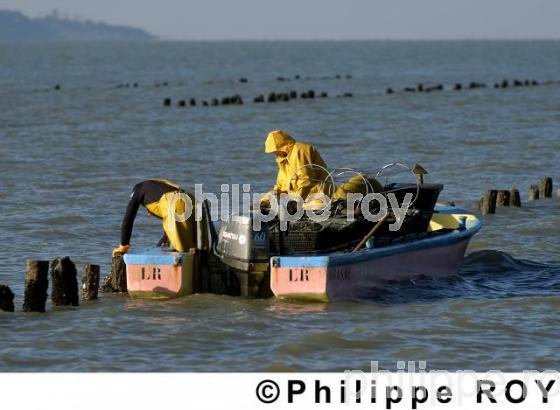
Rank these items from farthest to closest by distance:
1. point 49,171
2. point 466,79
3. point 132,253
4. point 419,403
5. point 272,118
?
point 466,79 < point 272,118 < point 49,171 < point 132,253 < point 419,403

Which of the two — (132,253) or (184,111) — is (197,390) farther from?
(184,111)

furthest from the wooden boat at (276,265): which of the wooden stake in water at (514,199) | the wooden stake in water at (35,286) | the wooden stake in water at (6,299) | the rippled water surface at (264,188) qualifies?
the wooden stake in water at (514,199)

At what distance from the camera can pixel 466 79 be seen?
98.5m

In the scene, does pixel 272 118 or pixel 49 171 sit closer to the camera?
pixel 49 171

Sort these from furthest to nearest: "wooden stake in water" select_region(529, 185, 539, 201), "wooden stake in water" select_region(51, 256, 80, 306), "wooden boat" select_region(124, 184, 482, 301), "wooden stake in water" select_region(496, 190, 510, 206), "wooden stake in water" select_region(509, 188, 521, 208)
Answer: "wooden stake in water" select_region(529, 185, 539, 201)
"wooden stake in water" select_region(509, 188, 521, 208)
"wooden stake in water" select_region(496, 190, 510, 206)
"wooden stake in water" select_region(51, 256, 80, 306)
"wooden boat" select_region(124, 184, 482, 301)

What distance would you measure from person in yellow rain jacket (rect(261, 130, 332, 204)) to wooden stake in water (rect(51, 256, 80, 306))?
2530 mm

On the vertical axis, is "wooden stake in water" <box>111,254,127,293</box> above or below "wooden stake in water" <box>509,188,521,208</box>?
below

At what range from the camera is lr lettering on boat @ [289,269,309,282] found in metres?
16.6

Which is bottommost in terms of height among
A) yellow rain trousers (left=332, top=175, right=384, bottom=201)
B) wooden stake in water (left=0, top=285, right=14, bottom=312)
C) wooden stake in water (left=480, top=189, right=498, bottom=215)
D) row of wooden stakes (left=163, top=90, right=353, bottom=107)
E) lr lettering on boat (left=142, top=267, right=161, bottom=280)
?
wooden stake in water (left=0, top=285, right=14, bottom=312)

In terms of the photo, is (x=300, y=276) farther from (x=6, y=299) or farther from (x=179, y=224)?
(x=6, y=299)

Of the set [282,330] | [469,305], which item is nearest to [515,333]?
[469,305]

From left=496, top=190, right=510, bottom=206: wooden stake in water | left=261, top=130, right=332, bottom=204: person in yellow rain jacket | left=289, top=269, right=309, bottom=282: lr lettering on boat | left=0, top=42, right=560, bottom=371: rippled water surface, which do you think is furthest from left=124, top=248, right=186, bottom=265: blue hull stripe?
left=496, top=190, right=510, bottom=206: wooden stake in water

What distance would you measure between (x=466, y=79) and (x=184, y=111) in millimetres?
41660

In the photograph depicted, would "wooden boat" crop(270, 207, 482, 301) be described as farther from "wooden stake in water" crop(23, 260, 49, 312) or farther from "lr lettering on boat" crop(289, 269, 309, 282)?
"wooden stake in water" crop(23, 260, 49, 312)
